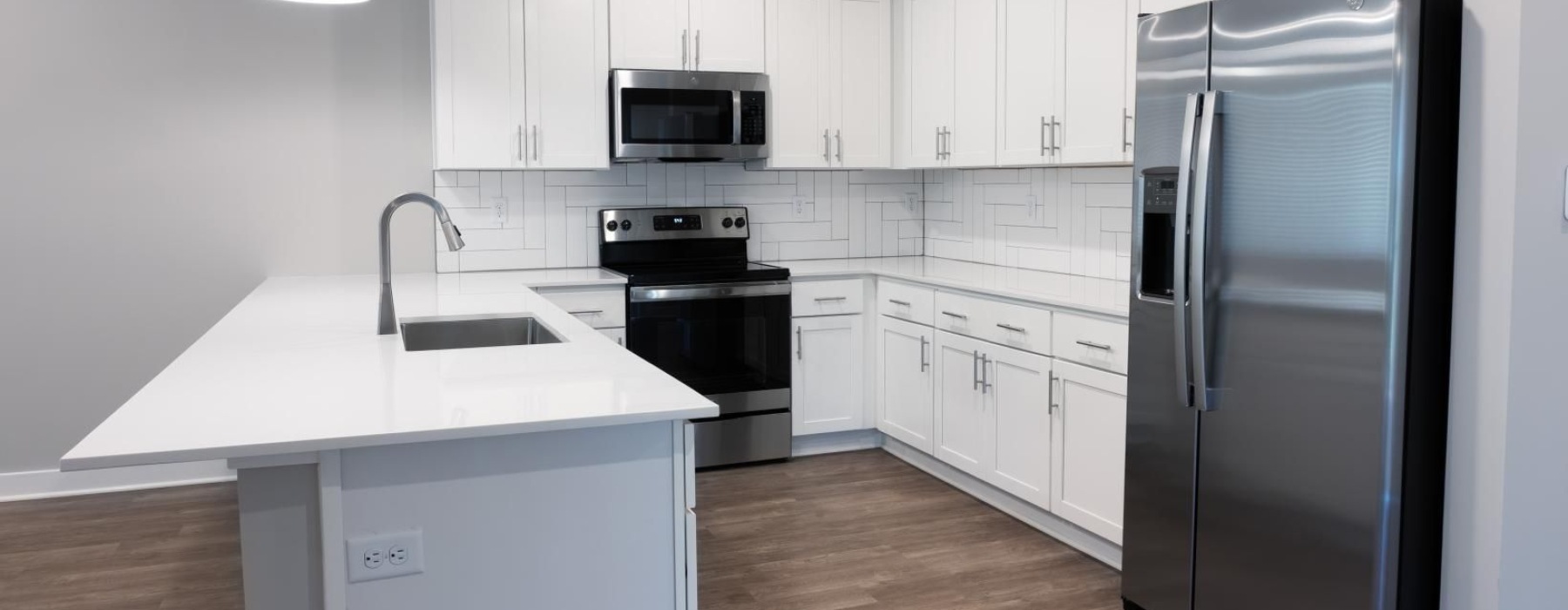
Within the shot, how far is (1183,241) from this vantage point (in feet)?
8.77

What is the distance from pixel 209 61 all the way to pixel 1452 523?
14.4 feet

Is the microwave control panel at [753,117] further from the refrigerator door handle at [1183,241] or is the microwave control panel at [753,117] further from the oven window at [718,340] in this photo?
the refrigerator door handle at [1183,241]

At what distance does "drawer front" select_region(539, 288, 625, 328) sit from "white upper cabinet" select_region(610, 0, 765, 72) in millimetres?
949

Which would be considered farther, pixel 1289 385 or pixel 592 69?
pixel 592 69

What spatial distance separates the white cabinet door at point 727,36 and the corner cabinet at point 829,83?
0.19 feet

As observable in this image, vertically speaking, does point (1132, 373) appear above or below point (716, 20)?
below

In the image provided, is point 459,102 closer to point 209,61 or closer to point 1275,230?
point 209,61

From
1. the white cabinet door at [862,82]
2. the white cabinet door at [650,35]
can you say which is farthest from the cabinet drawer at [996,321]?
the white cabinet door at [650,35]

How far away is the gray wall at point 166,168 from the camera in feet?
14.2

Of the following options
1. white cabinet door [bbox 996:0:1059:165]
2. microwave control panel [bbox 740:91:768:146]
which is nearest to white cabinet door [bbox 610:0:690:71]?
microwave control panel [bbox 740:91:768:146]

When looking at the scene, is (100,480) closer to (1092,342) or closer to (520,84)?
(520,84)

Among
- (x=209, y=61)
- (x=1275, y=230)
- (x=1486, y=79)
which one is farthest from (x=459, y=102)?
(x=1486, y=79)

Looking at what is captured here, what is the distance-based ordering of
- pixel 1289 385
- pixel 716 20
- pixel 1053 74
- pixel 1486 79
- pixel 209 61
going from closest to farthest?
pixel 1486 79, pixel 1289 385, pixel 1053 74, pixel 209 61, pixel 716 20

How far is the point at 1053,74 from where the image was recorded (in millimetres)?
3912
